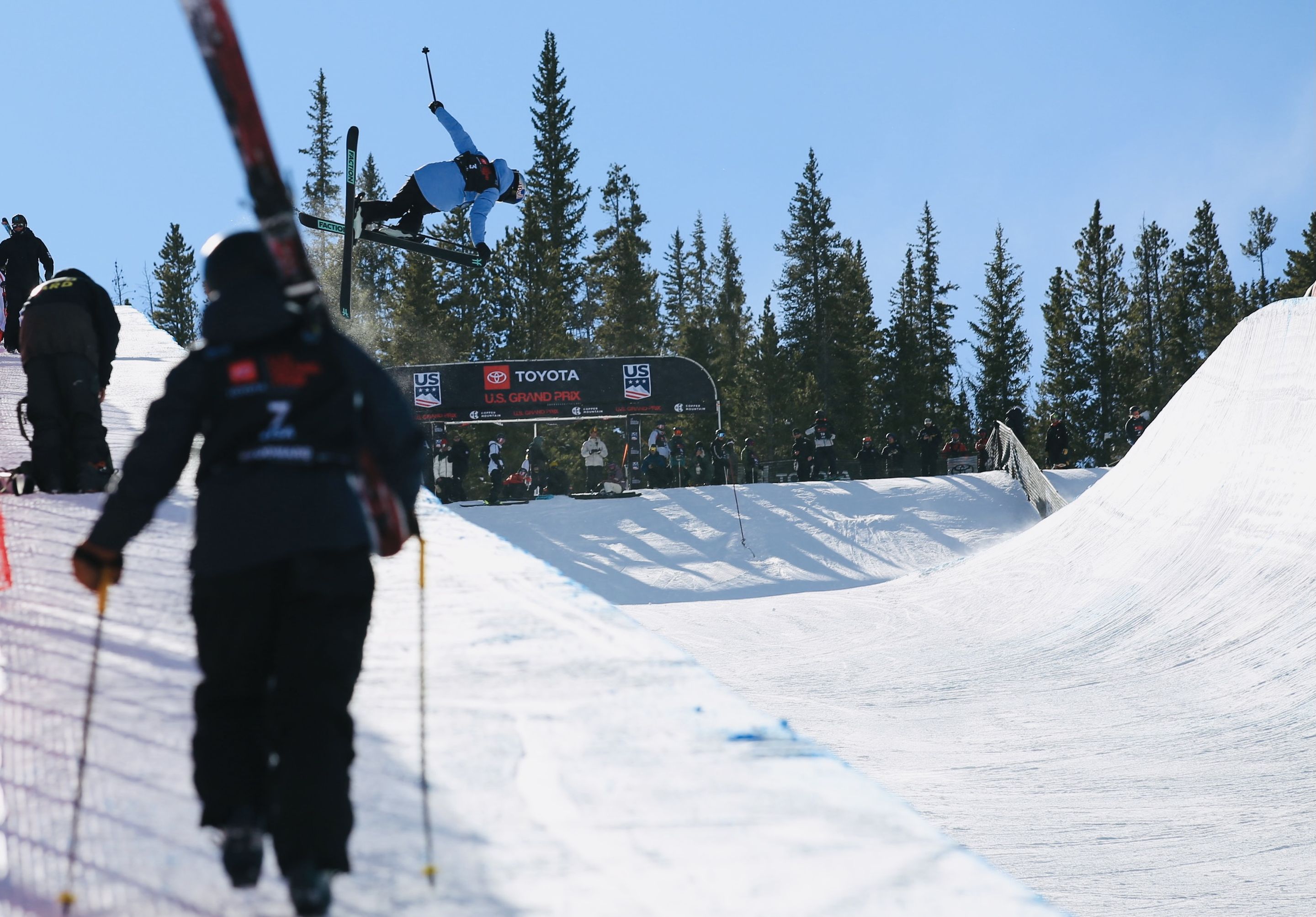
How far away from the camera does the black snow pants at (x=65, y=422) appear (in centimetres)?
620

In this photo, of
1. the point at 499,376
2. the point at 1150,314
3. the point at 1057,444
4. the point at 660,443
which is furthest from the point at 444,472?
the point at 1150,314

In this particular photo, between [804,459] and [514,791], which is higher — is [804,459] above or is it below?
→ above

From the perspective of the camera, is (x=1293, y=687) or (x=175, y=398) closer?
(x=175, y=398)

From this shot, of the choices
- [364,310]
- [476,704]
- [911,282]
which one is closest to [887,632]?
[476,704]

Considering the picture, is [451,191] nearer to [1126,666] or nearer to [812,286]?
[1126,666]

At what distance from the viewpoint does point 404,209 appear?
1090cm

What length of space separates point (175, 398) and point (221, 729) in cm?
63

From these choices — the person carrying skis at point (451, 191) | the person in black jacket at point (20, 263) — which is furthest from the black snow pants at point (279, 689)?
the person in black jacket at point (20, 263)

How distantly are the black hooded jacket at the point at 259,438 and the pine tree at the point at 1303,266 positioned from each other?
52.3 meters

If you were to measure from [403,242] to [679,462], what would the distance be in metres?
10.8

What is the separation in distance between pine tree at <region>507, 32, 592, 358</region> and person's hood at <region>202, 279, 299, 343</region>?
42.1 m

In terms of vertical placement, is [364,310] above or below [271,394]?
above

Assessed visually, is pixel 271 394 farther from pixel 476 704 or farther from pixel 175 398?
pixel 476 704

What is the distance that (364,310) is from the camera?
46406 millimetres
